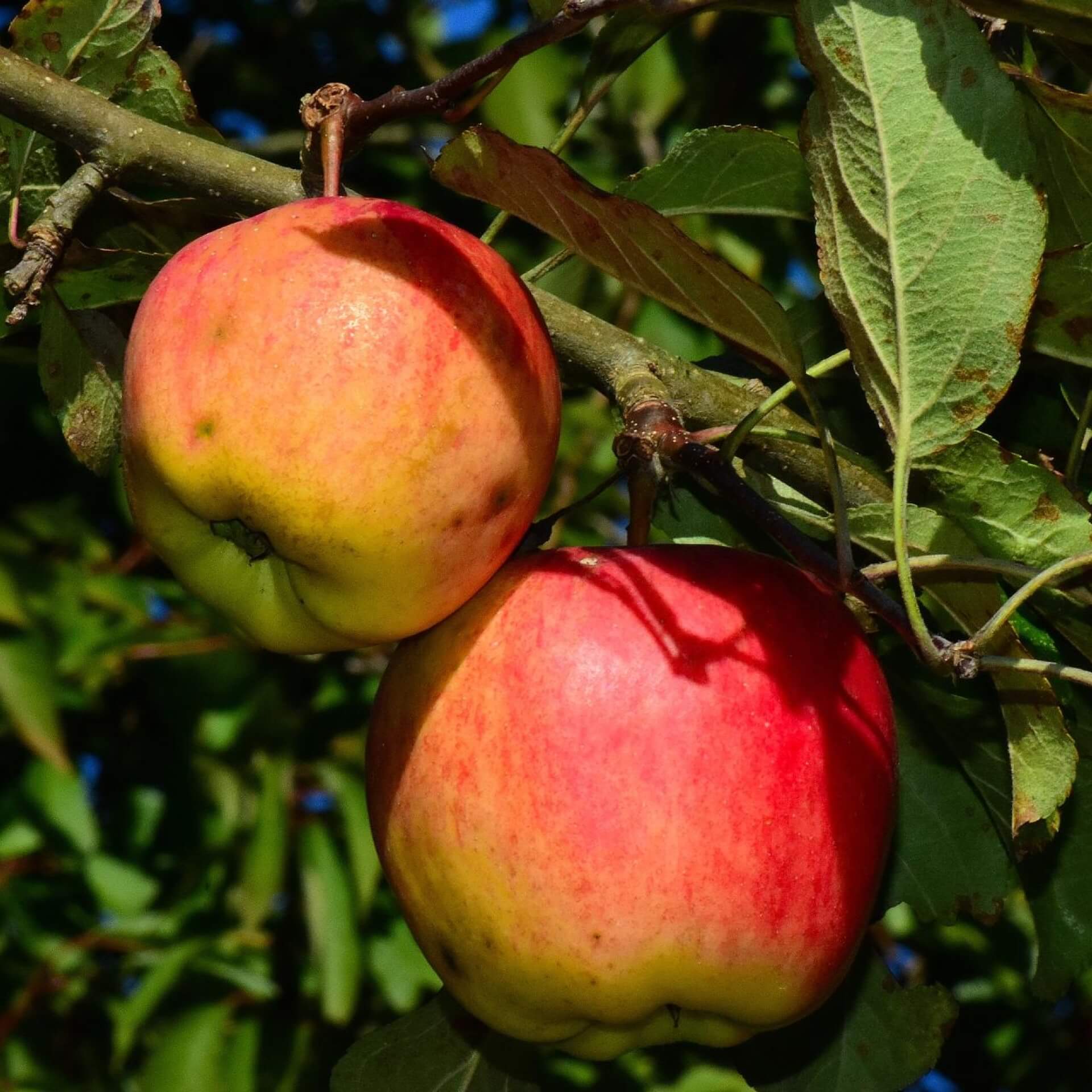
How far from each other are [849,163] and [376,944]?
1.49 m

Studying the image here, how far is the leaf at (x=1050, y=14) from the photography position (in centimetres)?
73

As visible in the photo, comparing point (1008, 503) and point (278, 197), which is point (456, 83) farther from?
point (1008, 503)

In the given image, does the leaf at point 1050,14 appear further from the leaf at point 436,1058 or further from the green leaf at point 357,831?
the green leaf at point 357,831

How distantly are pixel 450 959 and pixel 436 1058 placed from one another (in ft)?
0.74

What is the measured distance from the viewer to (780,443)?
966mm

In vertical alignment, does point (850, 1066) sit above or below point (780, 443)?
below

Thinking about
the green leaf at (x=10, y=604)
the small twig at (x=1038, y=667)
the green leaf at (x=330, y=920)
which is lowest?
the green leaf at (x=330, y=920)

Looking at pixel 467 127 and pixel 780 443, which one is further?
pixel 780 443

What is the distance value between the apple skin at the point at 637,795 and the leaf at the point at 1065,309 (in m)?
0.22

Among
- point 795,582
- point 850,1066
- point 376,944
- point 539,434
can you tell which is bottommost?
point 376,944

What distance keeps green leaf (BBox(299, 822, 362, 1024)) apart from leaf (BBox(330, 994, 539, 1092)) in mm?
693

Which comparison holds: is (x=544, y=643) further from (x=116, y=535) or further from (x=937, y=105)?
A: (x=116, y=535)

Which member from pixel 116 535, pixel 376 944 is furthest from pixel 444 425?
pixel 116 535

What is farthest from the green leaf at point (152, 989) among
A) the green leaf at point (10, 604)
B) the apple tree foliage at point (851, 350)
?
the green leaf at point (10, 604)
